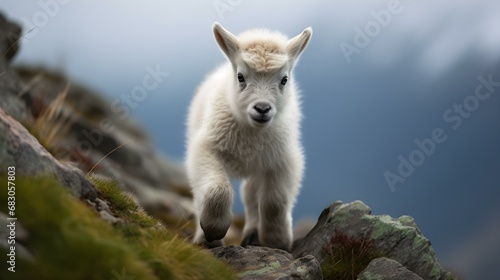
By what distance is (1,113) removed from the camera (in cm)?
687

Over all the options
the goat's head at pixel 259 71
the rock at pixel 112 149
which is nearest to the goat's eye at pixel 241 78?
the goat's head at pixel 259 71

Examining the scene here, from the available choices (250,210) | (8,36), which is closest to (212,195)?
(250,210)

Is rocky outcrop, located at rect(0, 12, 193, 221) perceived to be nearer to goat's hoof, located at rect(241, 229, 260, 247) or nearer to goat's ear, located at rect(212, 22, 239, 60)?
goat's hoof, located at rect(241, 229, 260, 247)

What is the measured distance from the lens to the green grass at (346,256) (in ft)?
28.9

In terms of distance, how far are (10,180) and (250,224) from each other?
635 centimetres

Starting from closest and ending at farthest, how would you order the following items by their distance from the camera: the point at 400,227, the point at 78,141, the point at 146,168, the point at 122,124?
the point at 400,227, the point at 78,141, the point at 146,168, the point at 122,124

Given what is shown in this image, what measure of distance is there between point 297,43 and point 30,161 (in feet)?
16.5

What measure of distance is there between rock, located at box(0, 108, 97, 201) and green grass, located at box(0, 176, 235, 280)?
1.49 feet

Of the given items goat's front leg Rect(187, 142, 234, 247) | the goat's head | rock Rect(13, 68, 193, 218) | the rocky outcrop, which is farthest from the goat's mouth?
rock Rect(13, 68, 193, 218)

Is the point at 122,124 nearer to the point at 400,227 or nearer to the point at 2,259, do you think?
the point at 400,227

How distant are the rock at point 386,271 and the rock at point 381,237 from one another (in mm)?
712

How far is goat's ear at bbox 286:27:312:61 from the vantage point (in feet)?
32.3

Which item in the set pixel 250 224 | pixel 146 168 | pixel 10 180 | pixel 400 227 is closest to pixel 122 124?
pixel 146 168

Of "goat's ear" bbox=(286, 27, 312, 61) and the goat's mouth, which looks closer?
the goat's mouth
